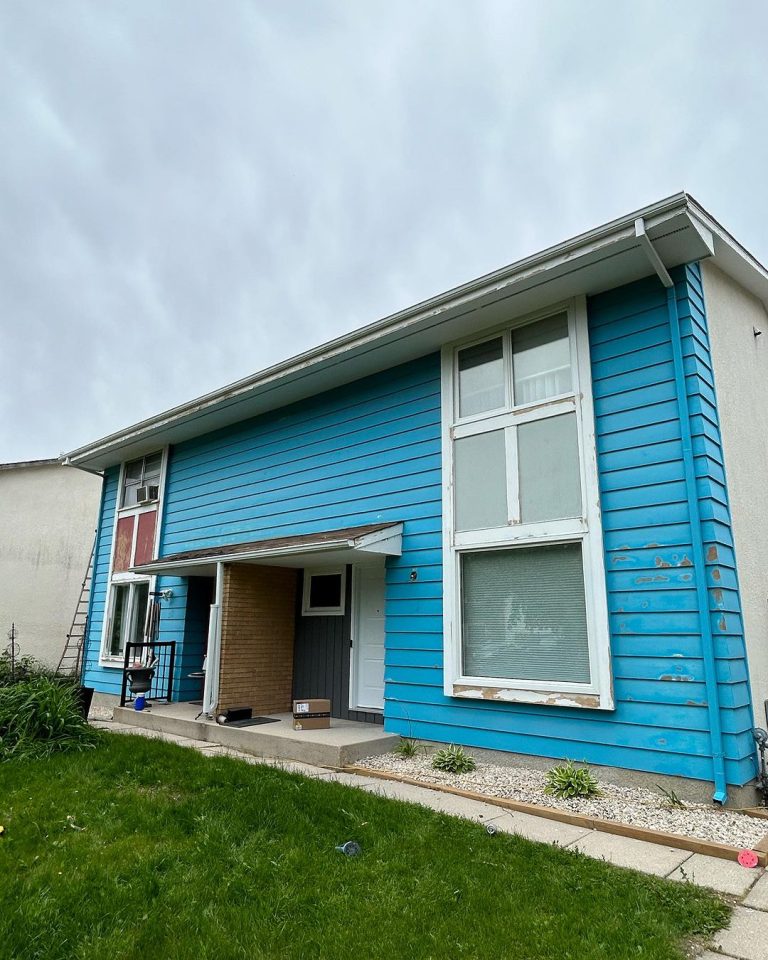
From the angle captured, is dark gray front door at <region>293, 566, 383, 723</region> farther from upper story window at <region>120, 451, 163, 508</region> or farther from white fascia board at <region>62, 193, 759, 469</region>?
upper story window at <region>120, 451, 163, 508</region>

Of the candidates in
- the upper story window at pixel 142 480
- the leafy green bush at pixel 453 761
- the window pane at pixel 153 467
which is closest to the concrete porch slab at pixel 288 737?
the leafy green bush at pixel 453 761

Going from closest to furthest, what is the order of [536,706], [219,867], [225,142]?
[219,867], [536,706], [225,142]

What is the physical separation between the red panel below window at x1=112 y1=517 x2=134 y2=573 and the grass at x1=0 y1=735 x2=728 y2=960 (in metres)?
8.28

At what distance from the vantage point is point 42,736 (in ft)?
21.7

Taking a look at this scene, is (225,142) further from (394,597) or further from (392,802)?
(392,802)

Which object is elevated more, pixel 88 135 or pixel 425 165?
pixel 425 165

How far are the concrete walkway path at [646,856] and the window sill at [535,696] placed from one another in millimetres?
1277

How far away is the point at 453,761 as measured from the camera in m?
6.39

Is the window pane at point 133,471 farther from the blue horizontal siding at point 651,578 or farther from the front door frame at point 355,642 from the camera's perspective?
the blue horizontal siding at point 651,578

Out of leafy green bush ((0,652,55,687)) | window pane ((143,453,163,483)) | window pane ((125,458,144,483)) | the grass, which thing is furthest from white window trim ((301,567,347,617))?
leafy green bush ((0,652,55,687))

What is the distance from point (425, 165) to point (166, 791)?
566 inches

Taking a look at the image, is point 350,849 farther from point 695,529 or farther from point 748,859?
point 695,529

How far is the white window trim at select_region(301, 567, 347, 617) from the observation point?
9156 millimetres

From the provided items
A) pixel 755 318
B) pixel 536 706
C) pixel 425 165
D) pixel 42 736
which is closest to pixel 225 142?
pixel 425 165
